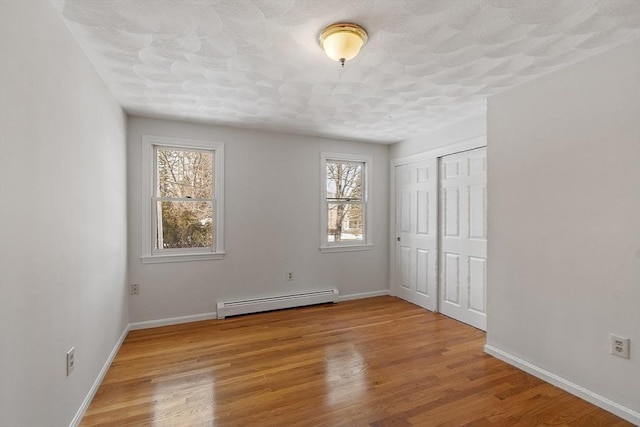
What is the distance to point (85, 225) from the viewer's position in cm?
196

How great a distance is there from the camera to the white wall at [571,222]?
74.1 inches

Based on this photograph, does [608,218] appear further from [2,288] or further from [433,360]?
[2,288]

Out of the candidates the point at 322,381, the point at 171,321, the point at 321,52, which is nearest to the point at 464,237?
the point at 322,381

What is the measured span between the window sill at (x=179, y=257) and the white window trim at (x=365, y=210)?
141 centimetres

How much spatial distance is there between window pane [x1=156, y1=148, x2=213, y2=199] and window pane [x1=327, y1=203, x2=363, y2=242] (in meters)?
1.72

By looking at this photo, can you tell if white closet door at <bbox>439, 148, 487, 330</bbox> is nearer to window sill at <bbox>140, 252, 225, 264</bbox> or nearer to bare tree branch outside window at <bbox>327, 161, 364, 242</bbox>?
bare tree branch outside window at <bbox>327, 161, 364, 242</bbox>

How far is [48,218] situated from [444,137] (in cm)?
373

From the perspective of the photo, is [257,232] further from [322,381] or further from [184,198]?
[322,381]

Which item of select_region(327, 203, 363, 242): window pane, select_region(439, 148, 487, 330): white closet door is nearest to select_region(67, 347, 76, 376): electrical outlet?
select_region(327, 203, 363, 242): window pane

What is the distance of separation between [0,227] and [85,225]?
36.0 inches

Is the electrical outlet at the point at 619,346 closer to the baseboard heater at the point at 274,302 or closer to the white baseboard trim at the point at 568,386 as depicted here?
the white baseboard trim at the point at 568,386

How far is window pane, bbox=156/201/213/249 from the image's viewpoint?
11.4 ft

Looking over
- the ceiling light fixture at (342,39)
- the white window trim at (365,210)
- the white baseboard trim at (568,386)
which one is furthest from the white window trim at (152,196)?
the white baseboard trim at (568,386)

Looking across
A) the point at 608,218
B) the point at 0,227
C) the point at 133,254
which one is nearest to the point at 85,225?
the point at 0,227
